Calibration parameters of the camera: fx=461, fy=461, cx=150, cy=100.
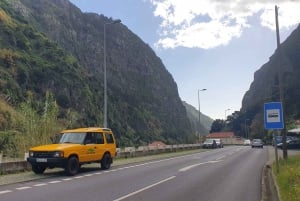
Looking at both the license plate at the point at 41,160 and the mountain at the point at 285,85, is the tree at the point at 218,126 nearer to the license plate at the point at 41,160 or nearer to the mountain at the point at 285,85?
the mountain at the point at 285,85

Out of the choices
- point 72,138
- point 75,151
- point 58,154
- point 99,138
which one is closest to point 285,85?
point 99,138

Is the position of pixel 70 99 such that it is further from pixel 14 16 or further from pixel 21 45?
pixel 14 16

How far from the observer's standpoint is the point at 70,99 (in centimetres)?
9888

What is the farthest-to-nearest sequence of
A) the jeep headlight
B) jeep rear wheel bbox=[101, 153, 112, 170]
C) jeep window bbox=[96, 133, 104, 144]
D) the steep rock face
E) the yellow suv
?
1. the steep rock face
2. jeep rear wheel bbox=[101, 153, 112, 170]
3. jeep window bbox=[96, 133, 104, 144]
4. the yellow suv
5. the jeep headlight

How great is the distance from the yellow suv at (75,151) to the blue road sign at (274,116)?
25.3 ft

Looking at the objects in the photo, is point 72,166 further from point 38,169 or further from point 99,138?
point 99,138

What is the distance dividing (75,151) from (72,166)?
27.6 inches

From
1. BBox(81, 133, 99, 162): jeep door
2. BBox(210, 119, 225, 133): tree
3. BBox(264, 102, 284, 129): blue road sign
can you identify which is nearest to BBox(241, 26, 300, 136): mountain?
BBox(210, 119, 225, 133): tree

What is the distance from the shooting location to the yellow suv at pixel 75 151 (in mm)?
18141

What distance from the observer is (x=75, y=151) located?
746 inches

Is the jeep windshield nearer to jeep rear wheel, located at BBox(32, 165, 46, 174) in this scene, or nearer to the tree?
jeep rear wheel, located at BBox(32, 165, 46, 174)

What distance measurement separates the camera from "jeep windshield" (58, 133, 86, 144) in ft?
65.1

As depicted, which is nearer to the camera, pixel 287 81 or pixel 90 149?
pixel 90 149

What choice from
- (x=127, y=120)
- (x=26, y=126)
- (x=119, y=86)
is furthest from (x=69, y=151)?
(x=119, y=86)
